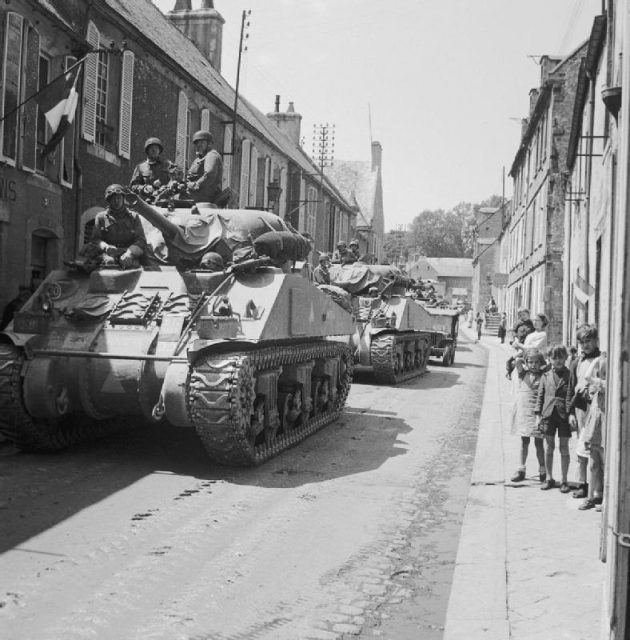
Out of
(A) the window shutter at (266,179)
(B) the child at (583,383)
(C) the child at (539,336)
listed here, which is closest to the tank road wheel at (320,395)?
(C) the child at (539,336)

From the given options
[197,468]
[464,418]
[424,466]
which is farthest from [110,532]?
[464,418]

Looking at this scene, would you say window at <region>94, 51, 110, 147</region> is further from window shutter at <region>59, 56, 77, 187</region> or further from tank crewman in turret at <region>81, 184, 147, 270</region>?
tank crewman in turret at <region>81, 184, 147, 270</region>

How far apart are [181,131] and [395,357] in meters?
8.77

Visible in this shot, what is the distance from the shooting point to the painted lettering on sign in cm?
1268

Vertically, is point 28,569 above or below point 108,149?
below

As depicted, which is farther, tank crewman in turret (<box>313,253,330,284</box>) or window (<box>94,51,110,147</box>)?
window (<box>94,51,110,147</box>)

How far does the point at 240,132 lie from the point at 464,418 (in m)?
16.4

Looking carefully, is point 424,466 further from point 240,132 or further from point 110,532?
point 240,132

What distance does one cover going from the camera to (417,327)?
1778 centimetres

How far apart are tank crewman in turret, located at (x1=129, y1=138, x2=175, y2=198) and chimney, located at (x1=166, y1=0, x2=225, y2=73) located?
18976mm

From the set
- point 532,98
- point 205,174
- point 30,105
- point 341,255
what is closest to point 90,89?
point 30,105

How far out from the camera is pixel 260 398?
788 centimetres

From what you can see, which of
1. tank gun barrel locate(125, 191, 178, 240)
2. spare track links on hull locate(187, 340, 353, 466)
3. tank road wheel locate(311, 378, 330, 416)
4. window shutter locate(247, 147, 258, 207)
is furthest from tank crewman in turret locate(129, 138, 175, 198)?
window shutter locate(247, 147, 258, 207)

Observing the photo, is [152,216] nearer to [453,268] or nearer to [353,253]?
[353,253]
